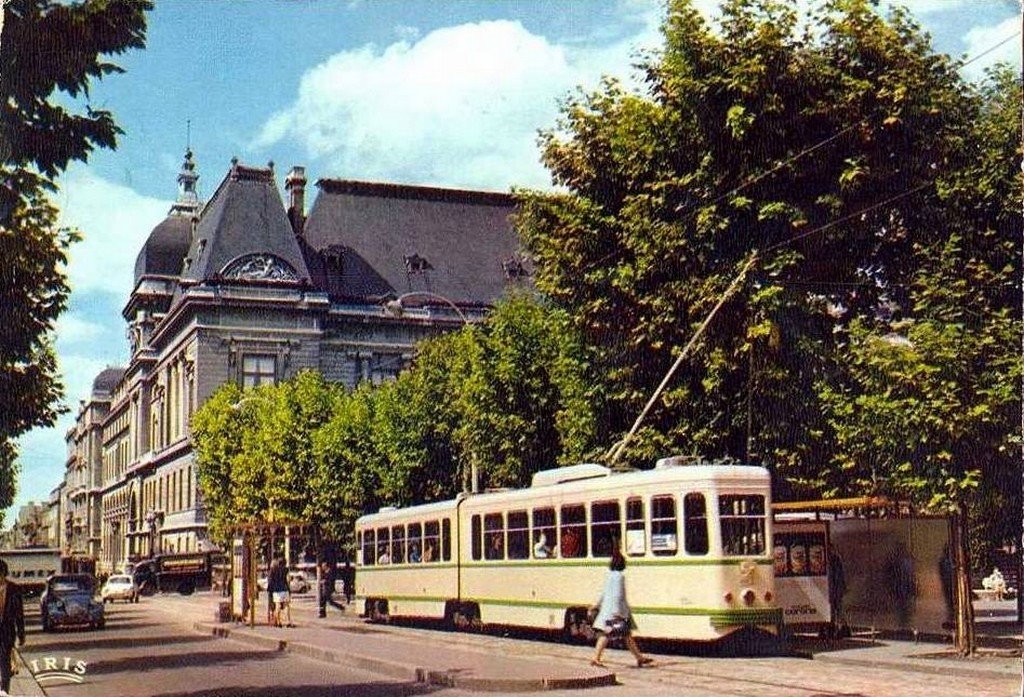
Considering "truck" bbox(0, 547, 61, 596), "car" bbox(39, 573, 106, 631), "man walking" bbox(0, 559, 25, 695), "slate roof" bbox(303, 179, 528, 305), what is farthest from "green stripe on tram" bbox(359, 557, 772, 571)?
"slate roof" bbox(303, 179, 528, 305)

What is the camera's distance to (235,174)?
91.5 meters

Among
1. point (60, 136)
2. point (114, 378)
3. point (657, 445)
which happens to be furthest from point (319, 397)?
point (114, 378)

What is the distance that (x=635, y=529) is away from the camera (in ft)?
81.2

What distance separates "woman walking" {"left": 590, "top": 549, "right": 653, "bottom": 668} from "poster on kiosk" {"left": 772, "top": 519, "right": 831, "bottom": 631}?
222 inches

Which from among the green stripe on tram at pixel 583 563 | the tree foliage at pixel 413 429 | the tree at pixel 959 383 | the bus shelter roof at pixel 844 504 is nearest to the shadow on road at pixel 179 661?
the green stripe on tram at pixel 583 563

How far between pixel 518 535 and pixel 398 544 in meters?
8.36

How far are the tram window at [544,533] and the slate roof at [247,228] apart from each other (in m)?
60.4

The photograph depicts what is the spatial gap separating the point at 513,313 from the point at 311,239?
55.3m

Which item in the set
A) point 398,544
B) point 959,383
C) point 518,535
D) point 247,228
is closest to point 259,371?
point 247,228

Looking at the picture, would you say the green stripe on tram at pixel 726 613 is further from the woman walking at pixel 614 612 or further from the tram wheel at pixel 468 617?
the tram wheel at pixel 468 617

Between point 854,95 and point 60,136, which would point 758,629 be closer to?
point 854,95

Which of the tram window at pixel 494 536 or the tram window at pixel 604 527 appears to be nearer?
the tram window at pixel 604 527

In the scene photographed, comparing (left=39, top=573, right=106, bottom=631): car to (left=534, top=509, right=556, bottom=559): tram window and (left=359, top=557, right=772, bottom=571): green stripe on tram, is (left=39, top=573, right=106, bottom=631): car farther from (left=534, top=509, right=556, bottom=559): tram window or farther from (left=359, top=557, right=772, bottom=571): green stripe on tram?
(left=534, top=509, right=556, bottom=559): tram window

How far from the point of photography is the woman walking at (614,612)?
21.2m
